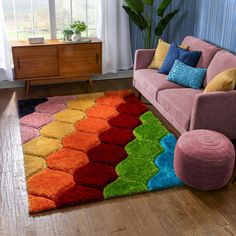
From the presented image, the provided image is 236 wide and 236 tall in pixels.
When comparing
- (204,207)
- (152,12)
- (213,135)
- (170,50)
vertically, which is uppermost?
(152,12)

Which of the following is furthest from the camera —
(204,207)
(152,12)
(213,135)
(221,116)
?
(152,12)

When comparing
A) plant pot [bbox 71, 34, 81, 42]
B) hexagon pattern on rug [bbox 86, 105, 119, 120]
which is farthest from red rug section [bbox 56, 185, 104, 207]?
plant pot [bbox 71, 34, 81, 42]

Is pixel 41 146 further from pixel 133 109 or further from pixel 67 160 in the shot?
pixel 133 109

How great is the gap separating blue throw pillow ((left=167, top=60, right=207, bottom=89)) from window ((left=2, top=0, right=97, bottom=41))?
1655 mm

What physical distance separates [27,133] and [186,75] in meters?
1.75

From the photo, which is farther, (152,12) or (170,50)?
(152,12)

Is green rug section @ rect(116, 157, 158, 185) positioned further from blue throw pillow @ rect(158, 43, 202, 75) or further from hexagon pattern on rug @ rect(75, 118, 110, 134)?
blue throw pillow @ rect(158, 43, 202, 75)

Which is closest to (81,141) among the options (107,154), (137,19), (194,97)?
(107,154)

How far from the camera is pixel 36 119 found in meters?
3.75

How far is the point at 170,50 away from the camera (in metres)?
4.00

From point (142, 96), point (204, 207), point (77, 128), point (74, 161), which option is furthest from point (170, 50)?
point (204, 207)

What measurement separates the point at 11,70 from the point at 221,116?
2.82 metres

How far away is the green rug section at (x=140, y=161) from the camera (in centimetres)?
267

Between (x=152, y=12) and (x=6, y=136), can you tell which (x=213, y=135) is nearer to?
(x=6, y=136)
